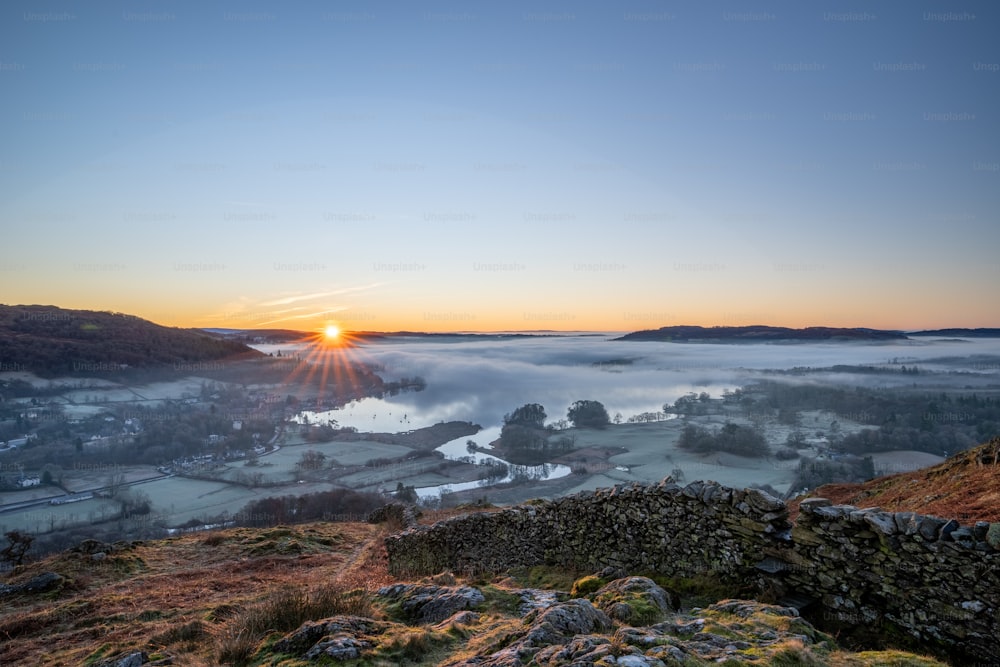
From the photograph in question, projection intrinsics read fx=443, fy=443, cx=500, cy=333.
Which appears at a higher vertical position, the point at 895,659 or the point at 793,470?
the point at 895,659

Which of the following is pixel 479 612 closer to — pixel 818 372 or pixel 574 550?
pixel 574 550

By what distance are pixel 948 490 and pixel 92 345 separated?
417 ft

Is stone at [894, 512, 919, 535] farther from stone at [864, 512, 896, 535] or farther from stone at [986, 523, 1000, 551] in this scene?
stone at [986, 523, 1000, 551]

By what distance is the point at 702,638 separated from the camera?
5.04 meters

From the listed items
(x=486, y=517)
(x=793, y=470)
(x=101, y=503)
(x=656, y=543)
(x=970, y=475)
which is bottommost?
(x=101, y=503)

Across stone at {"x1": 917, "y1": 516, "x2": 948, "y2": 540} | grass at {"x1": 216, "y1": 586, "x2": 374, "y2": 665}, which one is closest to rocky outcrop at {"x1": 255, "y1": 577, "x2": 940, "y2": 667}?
grass at {"x1": 216, "y1": 586, "x2": 374, "y2": 665}

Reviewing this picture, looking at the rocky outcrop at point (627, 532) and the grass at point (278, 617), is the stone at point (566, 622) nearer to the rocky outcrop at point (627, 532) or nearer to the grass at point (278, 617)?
the grass at point (278, 617)

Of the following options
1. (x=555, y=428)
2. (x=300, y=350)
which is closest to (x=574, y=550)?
(x=555, y=428)

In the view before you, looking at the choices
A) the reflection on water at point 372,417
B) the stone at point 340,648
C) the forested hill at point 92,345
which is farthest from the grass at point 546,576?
the forested hill at point 92,345

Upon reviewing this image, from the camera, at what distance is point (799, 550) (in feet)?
24.1

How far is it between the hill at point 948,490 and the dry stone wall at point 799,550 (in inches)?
91.1

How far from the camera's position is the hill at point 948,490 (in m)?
8.11

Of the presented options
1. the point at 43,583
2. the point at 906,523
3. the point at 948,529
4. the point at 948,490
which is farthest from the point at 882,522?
the point at 43,583

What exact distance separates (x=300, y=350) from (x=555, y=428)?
111 m
